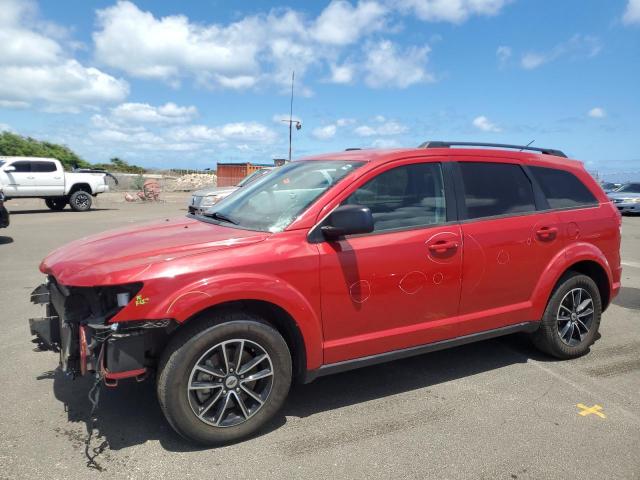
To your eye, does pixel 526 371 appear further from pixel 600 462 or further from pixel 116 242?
pixel 116 242

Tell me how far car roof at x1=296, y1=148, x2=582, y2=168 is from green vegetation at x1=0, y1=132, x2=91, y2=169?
180ft

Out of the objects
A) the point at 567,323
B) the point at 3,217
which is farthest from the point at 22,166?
the point at 567,323

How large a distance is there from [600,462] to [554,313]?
1.60 metres

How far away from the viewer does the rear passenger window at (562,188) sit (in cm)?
443

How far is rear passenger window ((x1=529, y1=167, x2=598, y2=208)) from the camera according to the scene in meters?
4.43

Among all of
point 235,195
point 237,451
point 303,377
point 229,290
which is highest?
point 235,195

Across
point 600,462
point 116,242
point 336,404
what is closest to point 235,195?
point 116,242

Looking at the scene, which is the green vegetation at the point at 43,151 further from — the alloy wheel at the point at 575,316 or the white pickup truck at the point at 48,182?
the alloy wheel at the point at 575,316

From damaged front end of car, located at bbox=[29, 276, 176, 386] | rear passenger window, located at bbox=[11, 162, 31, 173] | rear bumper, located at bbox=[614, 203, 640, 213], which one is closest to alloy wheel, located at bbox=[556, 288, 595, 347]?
damaged front end of car, located at bbox=[29, 276, 176, 386]

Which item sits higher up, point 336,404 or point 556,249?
point 556,249

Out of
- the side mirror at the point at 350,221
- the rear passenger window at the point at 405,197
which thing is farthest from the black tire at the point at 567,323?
the side mirror at the point at 350,221

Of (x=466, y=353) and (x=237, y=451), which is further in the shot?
(x=466, y=353)

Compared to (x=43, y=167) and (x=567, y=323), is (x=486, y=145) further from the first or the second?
(x=43, y=167)

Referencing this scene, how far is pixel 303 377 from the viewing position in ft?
11.1
